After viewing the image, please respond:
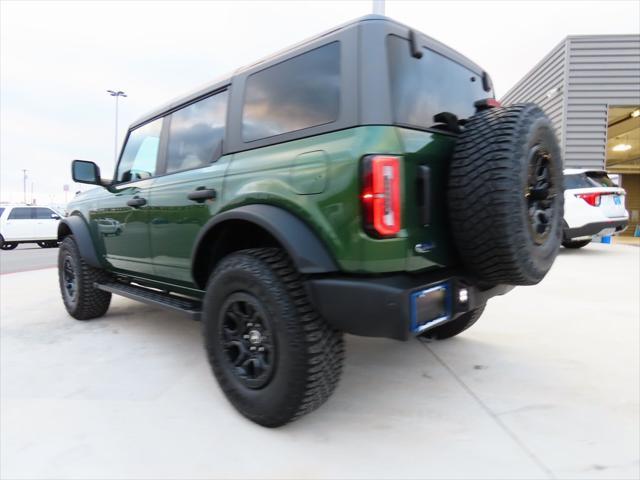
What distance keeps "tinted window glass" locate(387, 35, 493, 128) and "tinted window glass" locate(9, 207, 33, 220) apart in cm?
1717

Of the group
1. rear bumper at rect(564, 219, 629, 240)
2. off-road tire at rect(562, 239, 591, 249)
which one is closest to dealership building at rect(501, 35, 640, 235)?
off-road tire at rect(562, 239, 591, 249)

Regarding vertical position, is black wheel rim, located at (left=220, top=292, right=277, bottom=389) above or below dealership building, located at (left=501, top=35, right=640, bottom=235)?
below

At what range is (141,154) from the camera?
3.46 meters

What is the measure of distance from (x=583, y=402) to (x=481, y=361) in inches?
27.0

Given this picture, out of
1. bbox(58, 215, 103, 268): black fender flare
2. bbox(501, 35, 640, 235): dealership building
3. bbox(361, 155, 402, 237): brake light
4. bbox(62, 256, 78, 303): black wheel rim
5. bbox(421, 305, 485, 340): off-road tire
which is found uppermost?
bbox(501, 35, 640, 235): dealership building

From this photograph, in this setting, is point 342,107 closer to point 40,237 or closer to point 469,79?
point 469,79

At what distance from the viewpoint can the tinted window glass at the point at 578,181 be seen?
24.8 feet

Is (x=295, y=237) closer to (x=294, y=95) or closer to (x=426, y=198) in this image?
(x=426, y=198)

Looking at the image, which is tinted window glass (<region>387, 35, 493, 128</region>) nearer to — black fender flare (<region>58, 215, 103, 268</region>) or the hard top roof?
the hard top roof

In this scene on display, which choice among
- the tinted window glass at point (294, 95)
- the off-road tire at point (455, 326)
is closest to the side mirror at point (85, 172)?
the tinted window glass at point (294, 95)

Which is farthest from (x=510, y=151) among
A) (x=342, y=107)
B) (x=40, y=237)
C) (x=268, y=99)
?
(x=40, y=237)

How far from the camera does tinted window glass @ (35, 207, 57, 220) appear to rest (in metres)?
15.1

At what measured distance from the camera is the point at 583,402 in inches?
88.1

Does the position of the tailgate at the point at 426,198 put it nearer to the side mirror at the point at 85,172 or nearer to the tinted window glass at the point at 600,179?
the side mirror at the point at 85,172
